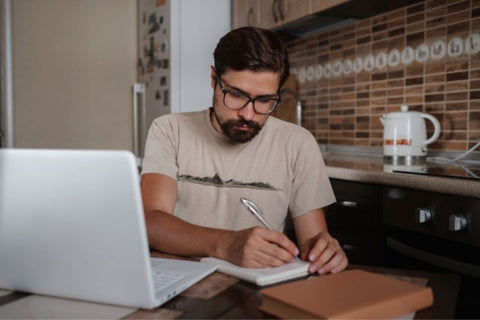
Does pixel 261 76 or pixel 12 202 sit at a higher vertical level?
pixel 261 76

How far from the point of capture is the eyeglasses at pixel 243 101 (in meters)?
1.38

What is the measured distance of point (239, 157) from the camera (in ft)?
4.96

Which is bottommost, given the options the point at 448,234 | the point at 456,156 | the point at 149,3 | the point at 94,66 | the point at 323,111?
the point at 448,234

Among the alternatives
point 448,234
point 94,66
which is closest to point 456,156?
point 448,234

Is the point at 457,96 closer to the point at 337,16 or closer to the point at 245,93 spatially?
the point at 337,16

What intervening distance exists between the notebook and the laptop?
5.6 inches

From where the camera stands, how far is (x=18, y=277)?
0.79m

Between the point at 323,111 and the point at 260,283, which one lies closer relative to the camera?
the point at 260,283

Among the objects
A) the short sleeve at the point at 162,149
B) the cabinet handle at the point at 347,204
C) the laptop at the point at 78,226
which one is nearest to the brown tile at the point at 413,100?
the cabinet handle at the point at 347,204

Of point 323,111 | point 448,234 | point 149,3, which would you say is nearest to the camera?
point 448,234

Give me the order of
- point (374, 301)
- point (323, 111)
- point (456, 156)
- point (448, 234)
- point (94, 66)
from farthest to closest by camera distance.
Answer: point (94, 66)
point (323, 111)
point (456, 156)
point (448, 234)
point (374, 301)

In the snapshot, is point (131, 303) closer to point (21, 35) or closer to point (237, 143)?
point (237, 143)

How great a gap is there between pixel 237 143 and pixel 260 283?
741 millimetres

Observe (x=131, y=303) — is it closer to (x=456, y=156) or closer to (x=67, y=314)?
(x=67, y=314)
